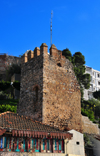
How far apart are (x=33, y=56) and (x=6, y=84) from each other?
16614mm

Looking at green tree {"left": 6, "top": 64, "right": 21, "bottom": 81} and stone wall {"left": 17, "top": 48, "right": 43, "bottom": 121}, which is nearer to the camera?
stone wall {"left": 17, "top": 48, "right": 43, "bottom": 121}

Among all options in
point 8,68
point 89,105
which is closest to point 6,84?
point 8,68

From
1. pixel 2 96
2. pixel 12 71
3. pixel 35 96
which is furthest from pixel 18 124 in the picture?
pixel 12 71

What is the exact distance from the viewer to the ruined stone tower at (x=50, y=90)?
12.7 m

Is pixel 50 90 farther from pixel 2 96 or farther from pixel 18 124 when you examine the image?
pixel 2 96

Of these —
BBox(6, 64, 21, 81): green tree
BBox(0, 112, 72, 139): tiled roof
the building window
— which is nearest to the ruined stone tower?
the building window

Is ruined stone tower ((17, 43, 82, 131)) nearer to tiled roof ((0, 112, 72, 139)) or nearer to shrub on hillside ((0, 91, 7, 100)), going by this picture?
tiled roof ((0, 112, 72, 139))

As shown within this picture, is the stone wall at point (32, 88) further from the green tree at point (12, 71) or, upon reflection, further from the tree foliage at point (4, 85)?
the green tree at point (12, 71)

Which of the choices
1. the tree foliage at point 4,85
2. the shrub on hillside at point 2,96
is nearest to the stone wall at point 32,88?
the tree foliage at point 4,85

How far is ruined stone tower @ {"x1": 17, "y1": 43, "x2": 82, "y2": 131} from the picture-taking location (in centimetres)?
1272

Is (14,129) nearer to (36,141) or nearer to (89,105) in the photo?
(36,141)

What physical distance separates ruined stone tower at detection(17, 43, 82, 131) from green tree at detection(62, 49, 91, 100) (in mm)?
17638

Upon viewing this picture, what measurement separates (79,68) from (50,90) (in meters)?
21.2

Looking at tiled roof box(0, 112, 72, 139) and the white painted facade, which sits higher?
tiled roof box(0, 112, 72, 139)
